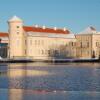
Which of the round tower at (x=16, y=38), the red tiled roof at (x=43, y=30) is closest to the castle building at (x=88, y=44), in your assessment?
the red tiled roof at (x=43, y=30)

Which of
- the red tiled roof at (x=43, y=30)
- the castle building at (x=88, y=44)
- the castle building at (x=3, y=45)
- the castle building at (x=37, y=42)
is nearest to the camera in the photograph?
the castle building at (x=37, y=42)

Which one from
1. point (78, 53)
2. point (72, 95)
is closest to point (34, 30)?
point (78, 53)

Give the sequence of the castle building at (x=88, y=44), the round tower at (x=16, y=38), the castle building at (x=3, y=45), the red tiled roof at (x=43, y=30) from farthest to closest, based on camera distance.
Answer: the castle building at (x=3, y=45)
the red tiled roof at (x=43, y=30)
the castle building at (x=88, y=44)
the round tower at (x=16, y=38)

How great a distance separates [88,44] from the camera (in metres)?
103

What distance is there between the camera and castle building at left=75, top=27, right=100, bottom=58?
3986 inches

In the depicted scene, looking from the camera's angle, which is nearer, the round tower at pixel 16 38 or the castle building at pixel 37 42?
the round tower at pixel 16 38

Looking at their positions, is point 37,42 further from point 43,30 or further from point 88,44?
point 88,44

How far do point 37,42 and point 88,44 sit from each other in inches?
469

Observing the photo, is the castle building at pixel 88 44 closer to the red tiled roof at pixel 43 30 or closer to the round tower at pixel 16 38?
the red tiled roof at pixel 43 30

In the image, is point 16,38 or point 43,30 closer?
point 16,38

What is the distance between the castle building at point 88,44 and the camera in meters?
101

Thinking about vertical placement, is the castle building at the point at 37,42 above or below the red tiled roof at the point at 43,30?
below

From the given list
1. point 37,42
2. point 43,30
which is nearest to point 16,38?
point 37,42

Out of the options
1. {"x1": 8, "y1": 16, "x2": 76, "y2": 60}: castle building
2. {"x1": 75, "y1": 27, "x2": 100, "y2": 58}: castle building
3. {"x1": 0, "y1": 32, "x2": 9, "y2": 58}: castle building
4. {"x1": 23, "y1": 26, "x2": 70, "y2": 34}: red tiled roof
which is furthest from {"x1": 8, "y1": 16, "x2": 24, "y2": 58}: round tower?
{"x1": 75, "y1": 27, "x2": 100, "y2": 58}: castle building
